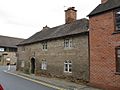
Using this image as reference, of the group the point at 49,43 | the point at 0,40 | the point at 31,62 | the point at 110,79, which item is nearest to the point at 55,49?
the point at 49,43

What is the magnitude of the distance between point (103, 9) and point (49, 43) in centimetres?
1102

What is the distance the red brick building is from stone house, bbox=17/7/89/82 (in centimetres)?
150

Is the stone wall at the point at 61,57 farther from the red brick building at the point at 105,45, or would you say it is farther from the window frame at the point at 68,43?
the red brick building at the point at 105,45

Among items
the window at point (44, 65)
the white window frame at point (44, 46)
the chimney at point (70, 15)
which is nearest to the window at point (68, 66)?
the window at point (44, 65)

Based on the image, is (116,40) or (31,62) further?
(31,62)

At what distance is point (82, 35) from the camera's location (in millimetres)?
21703

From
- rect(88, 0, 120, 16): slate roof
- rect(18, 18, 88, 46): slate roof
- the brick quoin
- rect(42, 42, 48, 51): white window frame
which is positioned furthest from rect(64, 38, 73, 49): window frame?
rect(88, 0, 120, 16): slate roof

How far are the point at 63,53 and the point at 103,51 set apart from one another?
724cm

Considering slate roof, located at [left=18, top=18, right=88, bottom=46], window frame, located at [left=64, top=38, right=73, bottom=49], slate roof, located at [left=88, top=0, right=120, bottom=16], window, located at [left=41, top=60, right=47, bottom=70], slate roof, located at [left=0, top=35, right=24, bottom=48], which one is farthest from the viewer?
slate roof, located at [left=0, top=35, right=24, bottom=48]

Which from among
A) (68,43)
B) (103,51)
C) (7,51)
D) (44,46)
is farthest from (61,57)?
(7,51)

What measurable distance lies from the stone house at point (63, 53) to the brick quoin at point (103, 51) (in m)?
1.37

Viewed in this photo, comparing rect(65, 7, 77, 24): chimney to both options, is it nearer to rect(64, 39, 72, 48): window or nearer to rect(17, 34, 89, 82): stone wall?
rect(17, 34, 89, 82): stone wall

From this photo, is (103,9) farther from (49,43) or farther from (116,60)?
(49,43)

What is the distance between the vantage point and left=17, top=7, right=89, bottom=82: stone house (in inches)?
849
